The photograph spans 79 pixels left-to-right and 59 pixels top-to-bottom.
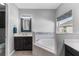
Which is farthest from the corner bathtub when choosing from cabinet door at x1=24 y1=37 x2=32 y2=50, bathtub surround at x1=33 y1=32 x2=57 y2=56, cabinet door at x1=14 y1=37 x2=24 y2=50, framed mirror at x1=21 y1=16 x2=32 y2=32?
framed mirror at x1=21 y1=16 x2=32 y2=32

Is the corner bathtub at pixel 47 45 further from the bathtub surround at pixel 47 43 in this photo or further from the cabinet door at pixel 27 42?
the cabinet door at pixel 27 42

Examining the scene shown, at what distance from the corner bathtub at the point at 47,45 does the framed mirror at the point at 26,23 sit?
2.08m

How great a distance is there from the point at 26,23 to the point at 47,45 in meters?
2.87

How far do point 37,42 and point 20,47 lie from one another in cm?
176

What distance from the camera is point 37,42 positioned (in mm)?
3326

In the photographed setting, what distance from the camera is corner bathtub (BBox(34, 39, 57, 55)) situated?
250 cm

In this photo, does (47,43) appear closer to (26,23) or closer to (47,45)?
(47,45)

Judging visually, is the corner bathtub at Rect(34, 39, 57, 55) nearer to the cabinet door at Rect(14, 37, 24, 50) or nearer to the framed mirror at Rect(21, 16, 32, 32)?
the cabinet door at Rect(14, 37, 24, 50)

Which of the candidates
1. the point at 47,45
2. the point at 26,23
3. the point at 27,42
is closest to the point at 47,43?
the point at 47,45

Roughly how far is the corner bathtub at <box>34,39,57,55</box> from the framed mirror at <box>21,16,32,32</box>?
2.08 m

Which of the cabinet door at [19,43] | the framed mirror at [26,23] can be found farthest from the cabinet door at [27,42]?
the framed mirror at [26,23]

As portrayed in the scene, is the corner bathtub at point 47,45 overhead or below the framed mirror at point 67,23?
below

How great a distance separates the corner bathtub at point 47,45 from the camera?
2.50 m

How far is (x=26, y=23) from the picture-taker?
5.46m
